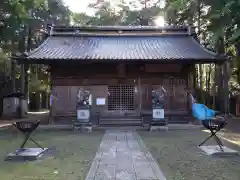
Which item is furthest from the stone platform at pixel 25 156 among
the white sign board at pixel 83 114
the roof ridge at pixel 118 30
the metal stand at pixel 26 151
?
the roof ridge at pixel 118 30

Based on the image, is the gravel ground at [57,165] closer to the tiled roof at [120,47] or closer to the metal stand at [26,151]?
the metal stand at [26,151]

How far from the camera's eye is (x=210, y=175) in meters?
5.93

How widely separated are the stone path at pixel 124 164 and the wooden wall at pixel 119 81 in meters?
6.35

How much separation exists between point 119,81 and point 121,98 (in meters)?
0.91

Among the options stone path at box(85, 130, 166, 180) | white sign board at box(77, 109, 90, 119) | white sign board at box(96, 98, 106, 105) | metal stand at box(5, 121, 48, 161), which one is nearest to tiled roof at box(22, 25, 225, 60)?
white sign board at box(96, 98, 106, 105)

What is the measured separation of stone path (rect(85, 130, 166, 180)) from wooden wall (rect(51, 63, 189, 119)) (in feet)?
20.8

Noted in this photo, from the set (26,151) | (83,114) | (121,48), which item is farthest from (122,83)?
(26,151)

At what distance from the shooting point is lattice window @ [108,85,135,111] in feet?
52.3

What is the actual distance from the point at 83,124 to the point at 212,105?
15014 mm

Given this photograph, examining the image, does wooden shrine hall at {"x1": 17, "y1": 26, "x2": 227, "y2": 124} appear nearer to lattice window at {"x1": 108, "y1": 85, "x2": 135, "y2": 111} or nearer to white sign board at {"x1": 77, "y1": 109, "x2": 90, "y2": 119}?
lattice window at {"x1": 108, "y1": 85, "x2": 135, "y2": 111}

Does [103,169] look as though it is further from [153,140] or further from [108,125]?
[108,125]

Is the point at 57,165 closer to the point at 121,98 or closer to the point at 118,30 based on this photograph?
the point at 121,98

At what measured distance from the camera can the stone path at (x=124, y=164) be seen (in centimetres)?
575

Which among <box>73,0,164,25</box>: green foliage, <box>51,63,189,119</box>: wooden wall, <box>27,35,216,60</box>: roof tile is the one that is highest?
<box>73,0,164,25</box>: green foliage
